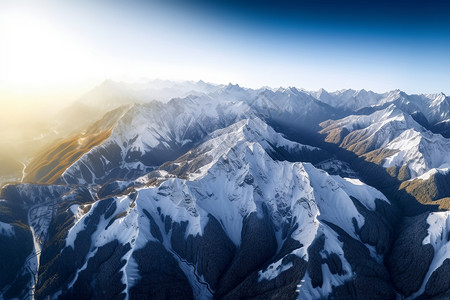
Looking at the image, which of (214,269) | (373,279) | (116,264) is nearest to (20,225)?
(116,264)

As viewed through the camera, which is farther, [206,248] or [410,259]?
[206,248]

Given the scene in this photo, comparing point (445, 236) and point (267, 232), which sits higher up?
point (445, 236)

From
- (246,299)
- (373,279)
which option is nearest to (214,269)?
(246,299)

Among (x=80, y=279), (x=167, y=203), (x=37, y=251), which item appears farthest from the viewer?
(x=167, y=203)

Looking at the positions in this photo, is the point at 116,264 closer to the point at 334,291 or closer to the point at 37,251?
the point at 37,251

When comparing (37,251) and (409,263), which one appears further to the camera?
(37,251)

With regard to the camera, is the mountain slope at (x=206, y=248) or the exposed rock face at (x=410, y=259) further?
the exposed rock face at (x=410, y=259)

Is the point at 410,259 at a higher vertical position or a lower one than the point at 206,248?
higher

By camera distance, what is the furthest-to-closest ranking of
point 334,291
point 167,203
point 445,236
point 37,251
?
point 167,203, point 37,251, point 445,236, point 334,291

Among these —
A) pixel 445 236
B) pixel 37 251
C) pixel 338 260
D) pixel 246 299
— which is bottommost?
pixel 37 251

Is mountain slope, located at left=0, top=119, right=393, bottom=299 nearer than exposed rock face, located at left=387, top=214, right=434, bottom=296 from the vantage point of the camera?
Yes
